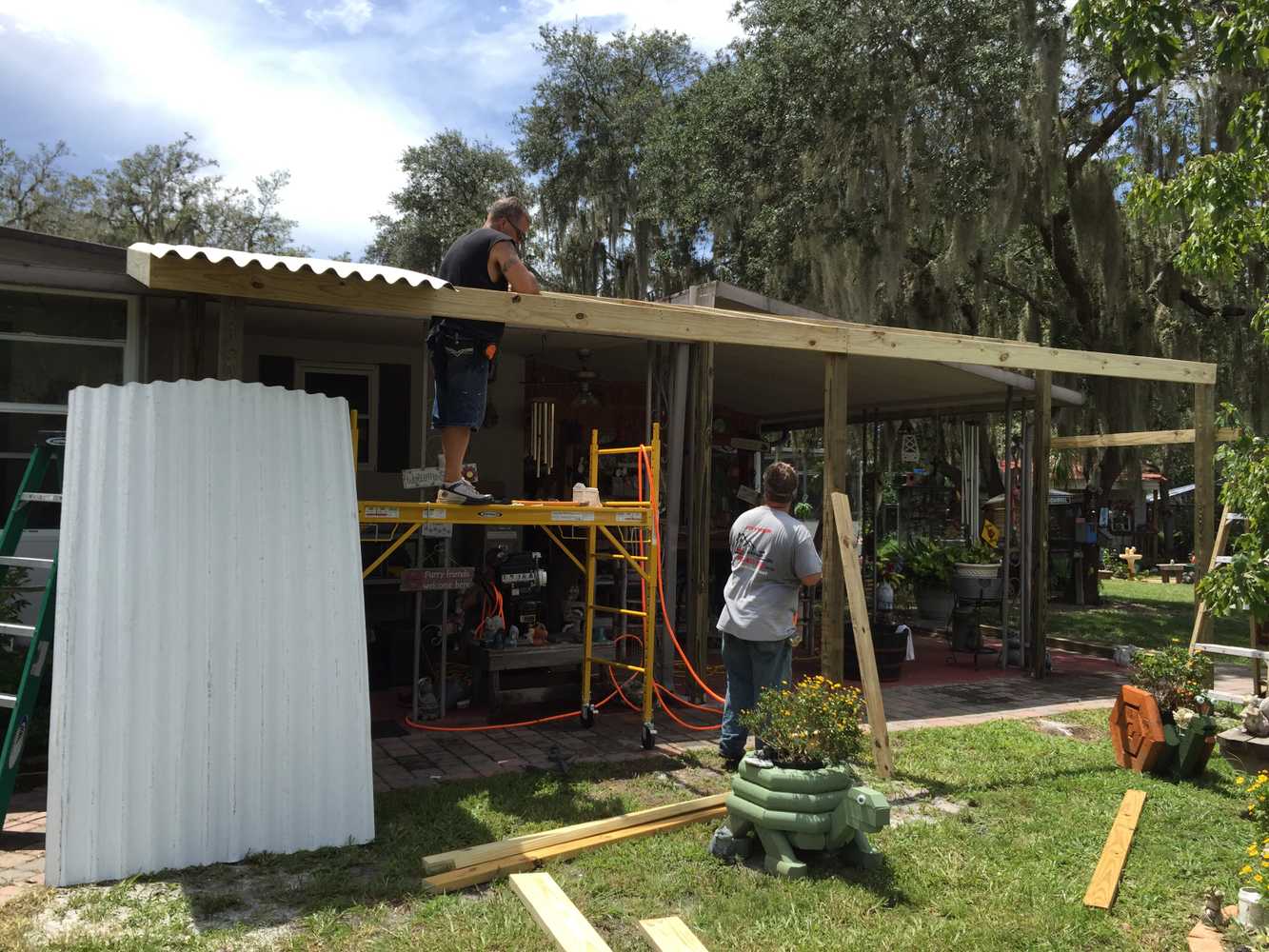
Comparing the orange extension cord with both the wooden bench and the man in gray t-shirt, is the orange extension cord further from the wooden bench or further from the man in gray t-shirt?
the man in gray t-shirt

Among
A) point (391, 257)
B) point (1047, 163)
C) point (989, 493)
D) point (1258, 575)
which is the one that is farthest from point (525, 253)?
point (1258, 575)

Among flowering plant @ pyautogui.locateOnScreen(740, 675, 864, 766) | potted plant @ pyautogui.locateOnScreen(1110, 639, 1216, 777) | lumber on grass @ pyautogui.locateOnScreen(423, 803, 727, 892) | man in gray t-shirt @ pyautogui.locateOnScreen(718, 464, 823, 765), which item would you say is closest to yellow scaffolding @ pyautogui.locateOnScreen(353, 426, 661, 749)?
man in gray t-shirt @ pyautogui.locateOnScreen(718, 464, 823, 765)

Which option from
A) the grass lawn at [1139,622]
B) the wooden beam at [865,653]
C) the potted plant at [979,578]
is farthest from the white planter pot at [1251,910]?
the grass lawn at [1139,622]

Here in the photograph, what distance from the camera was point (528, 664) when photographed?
6.73 meters

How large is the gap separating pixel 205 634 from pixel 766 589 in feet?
8.84

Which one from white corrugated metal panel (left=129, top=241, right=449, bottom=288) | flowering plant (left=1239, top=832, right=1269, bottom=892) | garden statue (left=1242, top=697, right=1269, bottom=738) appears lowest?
flowering plant (left=1239, top=832, right=1269, bottom=892)

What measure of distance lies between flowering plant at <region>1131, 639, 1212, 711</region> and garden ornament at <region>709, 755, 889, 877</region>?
257cm

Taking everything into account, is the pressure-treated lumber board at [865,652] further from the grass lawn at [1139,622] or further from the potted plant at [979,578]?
the grass lawn at [1139,622]

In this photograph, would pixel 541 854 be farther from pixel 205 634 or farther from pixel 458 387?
pixel 458 387

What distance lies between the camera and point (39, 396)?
716cm

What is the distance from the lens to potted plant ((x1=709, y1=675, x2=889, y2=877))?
12.8 ft

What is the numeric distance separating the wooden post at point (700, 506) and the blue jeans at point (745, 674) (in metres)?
1.88

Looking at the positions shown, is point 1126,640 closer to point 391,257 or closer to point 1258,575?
point 1258,575

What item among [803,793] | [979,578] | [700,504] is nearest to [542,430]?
[700,504]
